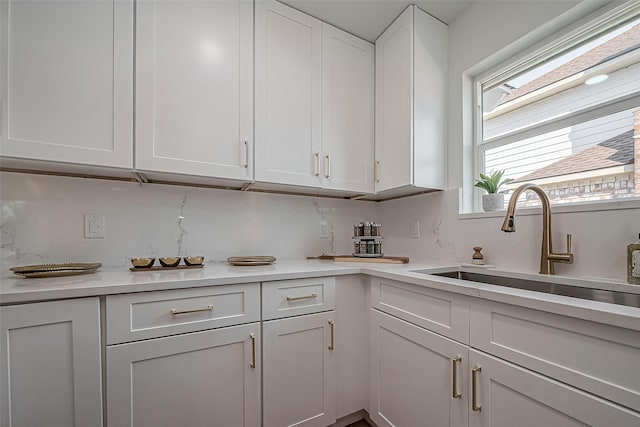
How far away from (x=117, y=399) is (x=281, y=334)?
0.64m

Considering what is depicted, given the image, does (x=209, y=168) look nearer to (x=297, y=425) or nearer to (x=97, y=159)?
(x=97, y=159)

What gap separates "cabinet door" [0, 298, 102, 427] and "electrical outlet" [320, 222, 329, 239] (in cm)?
139

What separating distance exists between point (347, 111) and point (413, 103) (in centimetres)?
43

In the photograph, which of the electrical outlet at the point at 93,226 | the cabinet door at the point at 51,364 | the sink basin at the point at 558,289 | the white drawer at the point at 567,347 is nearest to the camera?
the white drawer at the point at 567,347

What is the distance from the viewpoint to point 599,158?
49.8 inches

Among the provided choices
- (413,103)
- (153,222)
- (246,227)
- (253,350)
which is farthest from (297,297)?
(413,103)

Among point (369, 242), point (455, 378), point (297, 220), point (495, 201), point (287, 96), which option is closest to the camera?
point (455, 378)

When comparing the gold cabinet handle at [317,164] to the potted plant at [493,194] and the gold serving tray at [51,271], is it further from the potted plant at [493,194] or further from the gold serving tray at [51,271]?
the gold serving tray at [51,271]

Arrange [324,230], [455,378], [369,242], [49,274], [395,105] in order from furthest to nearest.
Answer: [324,230]
[369,242]
[395,105]
[49,274]
[455,378]

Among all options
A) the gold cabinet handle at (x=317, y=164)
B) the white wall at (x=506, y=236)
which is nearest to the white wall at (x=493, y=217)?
the white wall at (x=506, y=236)

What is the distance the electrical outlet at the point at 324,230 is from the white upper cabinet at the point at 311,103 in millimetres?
382

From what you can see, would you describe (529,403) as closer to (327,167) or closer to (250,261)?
(250,261)

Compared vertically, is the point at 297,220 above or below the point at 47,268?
above

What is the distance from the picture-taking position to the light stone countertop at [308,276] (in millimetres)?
711
